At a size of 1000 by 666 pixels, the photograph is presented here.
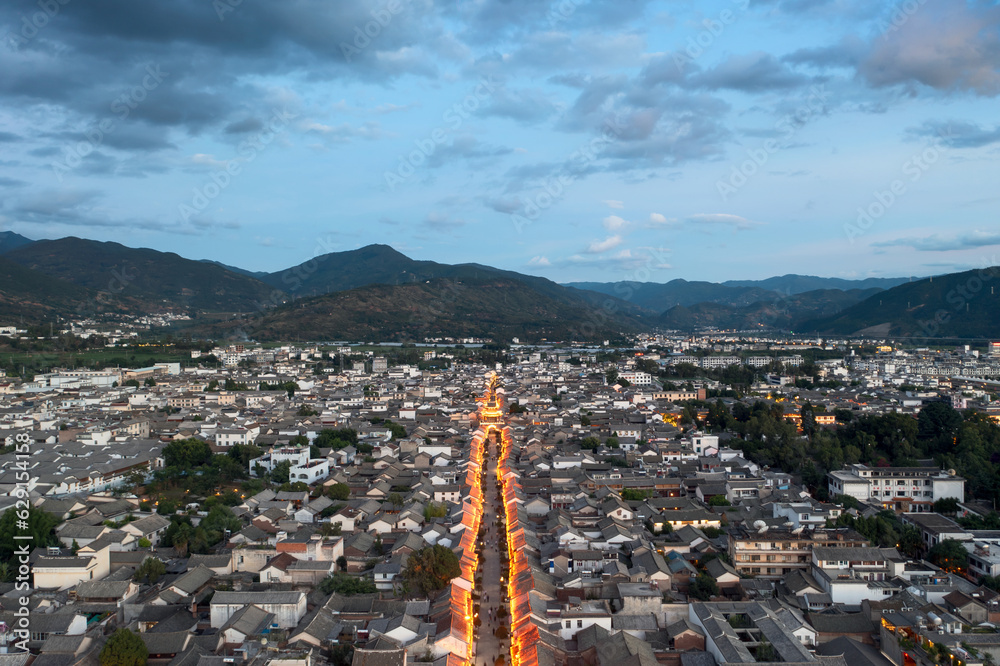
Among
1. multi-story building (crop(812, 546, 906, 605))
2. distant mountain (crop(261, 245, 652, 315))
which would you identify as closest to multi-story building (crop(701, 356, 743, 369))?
multi-story building (crop(812, 546, 906, 605))

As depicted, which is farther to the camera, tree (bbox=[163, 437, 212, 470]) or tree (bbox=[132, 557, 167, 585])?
tree (bbox=[163, 437, 212, 470])

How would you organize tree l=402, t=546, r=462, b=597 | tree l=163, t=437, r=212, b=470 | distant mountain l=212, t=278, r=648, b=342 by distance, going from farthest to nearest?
distant mountain l=212, t=278, r=648, b=342 < tree l=163, t=437, r=212, b=470 < tree l=402, t=546, r=462, b=597

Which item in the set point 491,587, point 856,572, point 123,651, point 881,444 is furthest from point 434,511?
point 881,444

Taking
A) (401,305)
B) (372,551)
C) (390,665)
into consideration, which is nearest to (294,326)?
(401,305)

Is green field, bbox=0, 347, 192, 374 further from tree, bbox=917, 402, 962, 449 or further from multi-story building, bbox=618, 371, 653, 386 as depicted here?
tree, bbox=917, 402, 962, 449

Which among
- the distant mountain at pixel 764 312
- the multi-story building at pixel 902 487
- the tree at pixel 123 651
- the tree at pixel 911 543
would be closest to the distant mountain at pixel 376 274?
the distant mountain at pixel 764 312

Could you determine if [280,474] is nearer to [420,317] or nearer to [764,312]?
[420,317]
